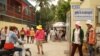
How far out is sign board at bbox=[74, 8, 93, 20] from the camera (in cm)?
1864

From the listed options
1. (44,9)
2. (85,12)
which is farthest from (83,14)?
(44,9)

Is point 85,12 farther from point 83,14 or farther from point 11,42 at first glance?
point 11,42

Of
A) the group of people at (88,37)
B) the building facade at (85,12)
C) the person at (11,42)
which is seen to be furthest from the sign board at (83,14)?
the person at (11,42)

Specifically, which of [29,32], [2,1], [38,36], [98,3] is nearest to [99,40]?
[98,3]

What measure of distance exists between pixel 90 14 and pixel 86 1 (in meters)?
2.27

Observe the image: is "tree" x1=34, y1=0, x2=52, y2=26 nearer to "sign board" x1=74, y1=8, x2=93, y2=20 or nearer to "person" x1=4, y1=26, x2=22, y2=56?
"sign board" x1=74, y1=8, x2=93, y2=20

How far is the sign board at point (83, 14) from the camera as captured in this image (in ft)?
61.2

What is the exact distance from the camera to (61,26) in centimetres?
5197

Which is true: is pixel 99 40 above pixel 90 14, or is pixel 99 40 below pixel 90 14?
below

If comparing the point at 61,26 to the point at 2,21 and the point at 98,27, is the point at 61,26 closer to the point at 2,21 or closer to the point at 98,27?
the point at 2,21

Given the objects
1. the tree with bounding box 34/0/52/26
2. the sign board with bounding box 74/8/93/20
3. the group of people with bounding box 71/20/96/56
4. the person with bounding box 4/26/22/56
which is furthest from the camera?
the tree with bounding box 34/0/52/26

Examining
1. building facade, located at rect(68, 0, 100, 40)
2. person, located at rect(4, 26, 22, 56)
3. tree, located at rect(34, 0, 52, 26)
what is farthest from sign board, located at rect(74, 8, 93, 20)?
tree, located at rect(34, 0, 52, 26)

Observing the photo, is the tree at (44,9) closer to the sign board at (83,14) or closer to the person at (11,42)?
the sign board at (83,14)

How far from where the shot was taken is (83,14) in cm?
1872
